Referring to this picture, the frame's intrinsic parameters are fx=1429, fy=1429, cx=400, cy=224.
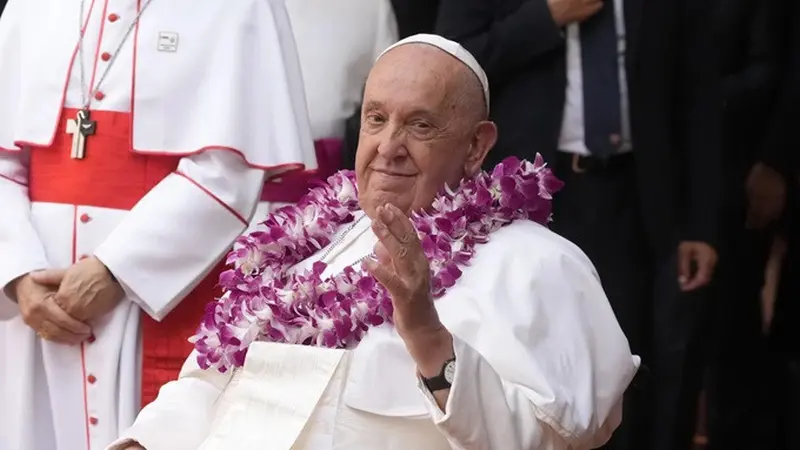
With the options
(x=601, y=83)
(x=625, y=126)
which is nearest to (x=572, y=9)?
(x=601, y=83)

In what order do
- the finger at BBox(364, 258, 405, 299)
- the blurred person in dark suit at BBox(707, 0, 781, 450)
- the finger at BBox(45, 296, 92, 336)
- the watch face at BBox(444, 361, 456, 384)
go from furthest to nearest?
the blurred person in dark suit at BBox(707, 0, 781, 450) < the finger at BBox(45, 296, 92, 336) < the watch face at BBox(444, 361, 456, 384) < the finger at BBox(364, 258, 405, 299)

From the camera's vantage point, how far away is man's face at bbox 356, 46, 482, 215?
2990 mm

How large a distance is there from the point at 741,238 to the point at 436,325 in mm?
2204

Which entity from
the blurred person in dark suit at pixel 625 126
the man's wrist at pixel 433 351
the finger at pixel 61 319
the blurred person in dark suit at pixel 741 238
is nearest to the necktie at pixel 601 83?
the blurred person in dark suit at pixel 625 126

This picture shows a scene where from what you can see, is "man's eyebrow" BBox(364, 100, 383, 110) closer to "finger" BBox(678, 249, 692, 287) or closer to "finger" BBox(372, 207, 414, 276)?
"finger" BBox(372, 207, 414, 276)

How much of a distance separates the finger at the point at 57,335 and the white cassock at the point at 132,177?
4cm

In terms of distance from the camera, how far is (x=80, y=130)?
365 cm

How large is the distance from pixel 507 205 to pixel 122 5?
1285 millimetres

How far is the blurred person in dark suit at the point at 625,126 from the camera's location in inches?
160

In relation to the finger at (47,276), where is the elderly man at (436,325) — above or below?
above

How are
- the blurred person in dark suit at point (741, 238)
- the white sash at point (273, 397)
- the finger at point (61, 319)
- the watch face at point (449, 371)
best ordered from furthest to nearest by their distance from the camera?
the blurred person in dark suit at point (741, 238)
the finger at point (61, 319)
the white sash at point (273, 397)
the watch face at point (449, 371)

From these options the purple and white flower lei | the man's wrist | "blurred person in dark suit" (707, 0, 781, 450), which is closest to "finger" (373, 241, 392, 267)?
the man's wrist

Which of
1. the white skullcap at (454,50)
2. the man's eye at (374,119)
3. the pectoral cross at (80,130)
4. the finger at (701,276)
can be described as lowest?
the finger at (701,276)

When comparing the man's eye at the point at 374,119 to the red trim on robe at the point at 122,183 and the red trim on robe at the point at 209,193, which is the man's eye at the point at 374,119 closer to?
the red trim on robe at the point at 209,193
